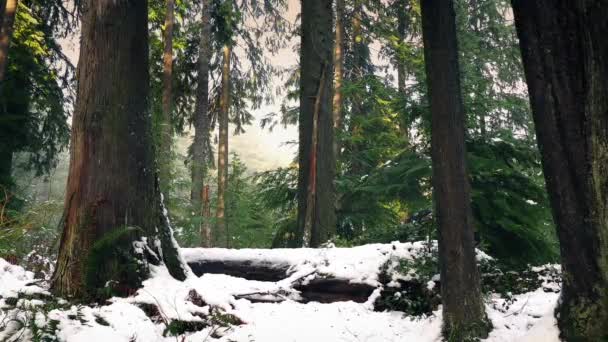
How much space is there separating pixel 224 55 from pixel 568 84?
1704 centimetres

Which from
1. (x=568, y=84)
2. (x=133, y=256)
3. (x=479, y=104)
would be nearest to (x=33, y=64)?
(x=133, y=256)

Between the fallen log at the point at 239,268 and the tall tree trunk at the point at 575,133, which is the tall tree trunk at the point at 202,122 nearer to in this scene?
the fallen log at the point at 239,268

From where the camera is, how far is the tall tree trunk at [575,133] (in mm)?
2827

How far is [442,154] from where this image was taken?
4438 mm

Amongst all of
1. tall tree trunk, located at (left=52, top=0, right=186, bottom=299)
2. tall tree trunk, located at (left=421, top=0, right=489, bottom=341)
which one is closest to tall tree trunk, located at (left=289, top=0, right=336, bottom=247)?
tall tree trunk, located at (left=52, top=0, right=186, bottom=299)

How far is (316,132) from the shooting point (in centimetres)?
850

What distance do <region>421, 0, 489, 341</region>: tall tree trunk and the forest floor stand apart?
1.09 feet

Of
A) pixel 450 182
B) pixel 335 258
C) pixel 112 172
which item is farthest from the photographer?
pixel 335 258

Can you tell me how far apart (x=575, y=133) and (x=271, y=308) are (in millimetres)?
3622

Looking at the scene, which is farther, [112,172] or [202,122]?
[202,122]

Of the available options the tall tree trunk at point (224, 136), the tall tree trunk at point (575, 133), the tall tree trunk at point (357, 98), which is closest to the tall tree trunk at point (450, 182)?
the tall tree trunk at point (575, 133)

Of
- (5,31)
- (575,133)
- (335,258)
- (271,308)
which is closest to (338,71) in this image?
(5,31)

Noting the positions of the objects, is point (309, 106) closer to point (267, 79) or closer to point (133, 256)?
point (133, 256)

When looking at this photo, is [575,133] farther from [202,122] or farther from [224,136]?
[224,136]
